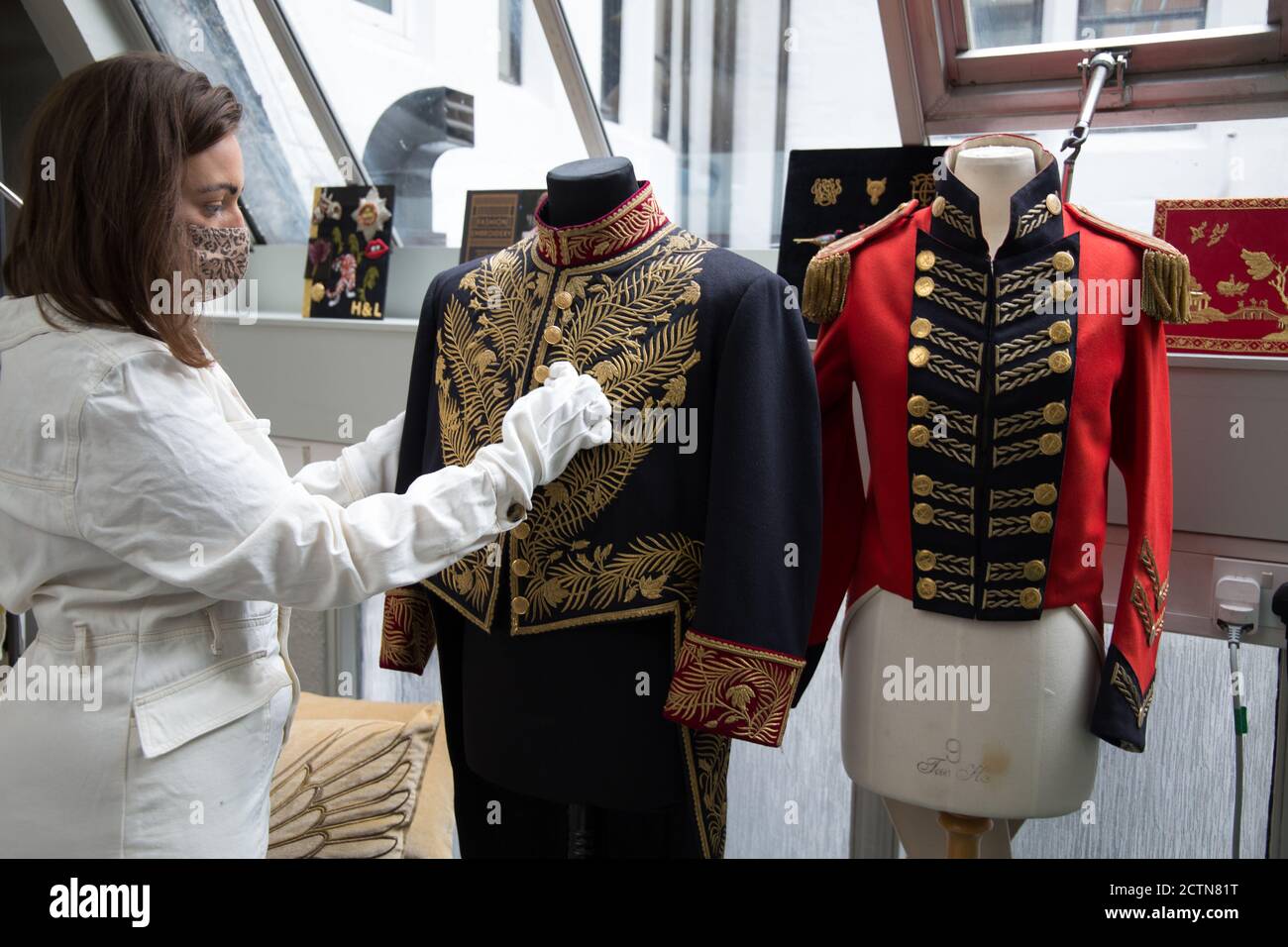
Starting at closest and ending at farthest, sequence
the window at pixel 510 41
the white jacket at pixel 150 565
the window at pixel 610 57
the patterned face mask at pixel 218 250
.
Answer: the white jacket at pixel 150 565 → the patterned face mask at pixel 218 250 → the window at pixel 610 57 → the window at pixel 510 41

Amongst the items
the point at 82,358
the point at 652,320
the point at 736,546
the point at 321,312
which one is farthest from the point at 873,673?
the point at 321,312

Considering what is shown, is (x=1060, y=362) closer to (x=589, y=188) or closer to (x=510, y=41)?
(x=589, y=188)

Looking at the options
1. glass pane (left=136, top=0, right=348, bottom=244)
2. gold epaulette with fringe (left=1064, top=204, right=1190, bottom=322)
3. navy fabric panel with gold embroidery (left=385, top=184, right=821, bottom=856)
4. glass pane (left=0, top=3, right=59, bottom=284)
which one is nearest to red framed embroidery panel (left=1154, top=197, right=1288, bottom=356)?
gold epaulette with fringe (left=1064, top=204, right=1190, bottom=322)

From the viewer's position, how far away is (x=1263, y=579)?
1670 mm

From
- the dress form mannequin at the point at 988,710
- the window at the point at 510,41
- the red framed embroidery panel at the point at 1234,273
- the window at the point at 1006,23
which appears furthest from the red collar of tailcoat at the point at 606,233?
the window at the point at 510,41

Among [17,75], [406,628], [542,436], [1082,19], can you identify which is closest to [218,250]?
[542,436]

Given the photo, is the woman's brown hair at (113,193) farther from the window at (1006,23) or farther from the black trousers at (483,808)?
the window at (1006,23)

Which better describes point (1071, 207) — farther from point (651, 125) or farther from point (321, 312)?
point (321, 312)

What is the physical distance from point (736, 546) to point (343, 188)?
2029 millimetres

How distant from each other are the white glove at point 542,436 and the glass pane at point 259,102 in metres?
2.53

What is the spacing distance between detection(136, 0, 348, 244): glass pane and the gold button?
109 inches

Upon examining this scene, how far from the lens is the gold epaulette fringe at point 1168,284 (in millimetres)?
1419

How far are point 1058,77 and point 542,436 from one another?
146cm

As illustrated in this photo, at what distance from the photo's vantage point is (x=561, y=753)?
142 centimetres
